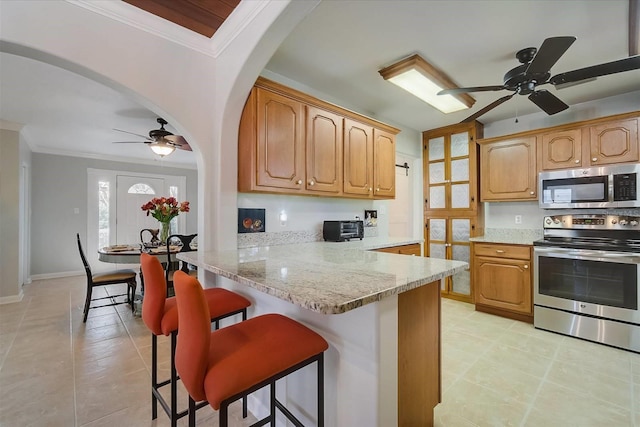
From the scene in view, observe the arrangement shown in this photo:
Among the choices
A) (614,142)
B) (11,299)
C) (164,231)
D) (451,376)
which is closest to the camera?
(451,376)

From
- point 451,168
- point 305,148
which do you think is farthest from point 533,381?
point 451,168

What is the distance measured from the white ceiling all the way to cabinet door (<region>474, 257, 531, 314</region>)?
1.86 meters

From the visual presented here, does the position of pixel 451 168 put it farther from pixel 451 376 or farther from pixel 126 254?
pixel 126 254

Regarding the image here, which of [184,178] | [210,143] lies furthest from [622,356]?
[184,178]

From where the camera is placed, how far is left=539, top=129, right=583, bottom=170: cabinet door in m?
3.01

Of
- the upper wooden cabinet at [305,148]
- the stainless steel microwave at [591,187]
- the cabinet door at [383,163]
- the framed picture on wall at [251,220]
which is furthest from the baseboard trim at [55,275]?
the stainless steel microwave at [591,187]

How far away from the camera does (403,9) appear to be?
178cm

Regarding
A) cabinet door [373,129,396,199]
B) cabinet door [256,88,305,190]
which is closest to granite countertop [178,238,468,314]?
cabinet door [256,88,305,190]

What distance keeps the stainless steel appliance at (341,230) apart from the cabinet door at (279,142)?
0.64m

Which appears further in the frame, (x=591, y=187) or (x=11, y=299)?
(x=11, y=299)

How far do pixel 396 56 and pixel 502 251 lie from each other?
94.8 inches

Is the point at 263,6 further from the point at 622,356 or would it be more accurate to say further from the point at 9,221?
the point at 9,221

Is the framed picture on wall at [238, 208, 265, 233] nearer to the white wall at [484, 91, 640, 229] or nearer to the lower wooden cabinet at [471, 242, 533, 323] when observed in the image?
the lower wooden cabinet at [471, 242, 533, 323]

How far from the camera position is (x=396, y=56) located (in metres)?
2.29
